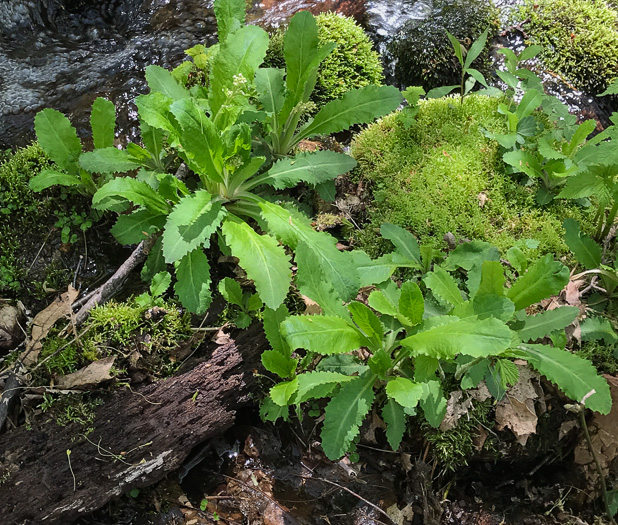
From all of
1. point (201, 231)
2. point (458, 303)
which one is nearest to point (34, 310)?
point (201, 231)

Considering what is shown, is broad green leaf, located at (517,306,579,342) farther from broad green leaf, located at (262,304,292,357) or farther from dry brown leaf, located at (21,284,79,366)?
dry brown leaf, located at (21,284,79,366)

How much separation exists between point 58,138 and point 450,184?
2.55 m

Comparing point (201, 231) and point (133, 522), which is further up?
point (201, 231)

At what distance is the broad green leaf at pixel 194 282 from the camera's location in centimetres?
242

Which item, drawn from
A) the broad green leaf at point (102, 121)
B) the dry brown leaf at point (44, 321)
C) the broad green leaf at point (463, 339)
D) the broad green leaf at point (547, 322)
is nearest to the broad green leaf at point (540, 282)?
the broad green leaf at point (547, 322)

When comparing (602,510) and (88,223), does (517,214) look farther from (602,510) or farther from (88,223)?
(88,223)

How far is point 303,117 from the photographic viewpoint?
3.32 metres

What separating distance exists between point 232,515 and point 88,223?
6.62ft

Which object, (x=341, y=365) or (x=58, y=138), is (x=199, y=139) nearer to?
(x=58, y=138)

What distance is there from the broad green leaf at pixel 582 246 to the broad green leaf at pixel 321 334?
137 centimetres

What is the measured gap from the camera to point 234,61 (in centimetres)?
268

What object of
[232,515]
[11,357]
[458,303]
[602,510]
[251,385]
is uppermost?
[11,357]

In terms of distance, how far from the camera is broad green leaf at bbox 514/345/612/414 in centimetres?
205

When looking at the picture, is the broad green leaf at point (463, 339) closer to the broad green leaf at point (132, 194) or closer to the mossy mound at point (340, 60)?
the broad green leaf at point (132, 194)
